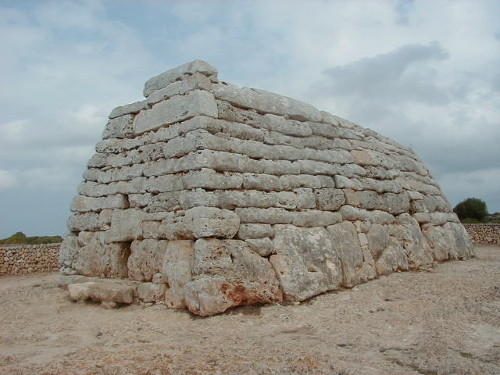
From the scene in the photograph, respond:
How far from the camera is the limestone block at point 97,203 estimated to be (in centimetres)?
631

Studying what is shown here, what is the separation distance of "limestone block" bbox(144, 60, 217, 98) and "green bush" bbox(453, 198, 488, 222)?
76.0 feet

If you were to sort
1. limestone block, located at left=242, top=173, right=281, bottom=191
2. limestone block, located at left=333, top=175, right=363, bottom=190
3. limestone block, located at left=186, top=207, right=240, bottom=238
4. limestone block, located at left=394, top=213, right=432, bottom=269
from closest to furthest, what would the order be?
limestone block, located at left=186, top=207, right=240, bottom=238 < limestone block, located at left=242, top=173, right=281, bottom=191 < limestone block, located at left=333, top=175, right=363, bottom=190 < limestone block, located at left=394, top=213, right=432, bottom=269

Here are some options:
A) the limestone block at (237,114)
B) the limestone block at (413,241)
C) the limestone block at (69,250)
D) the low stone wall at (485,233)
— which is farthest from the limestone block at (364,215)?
the low stone wall at (485,233)

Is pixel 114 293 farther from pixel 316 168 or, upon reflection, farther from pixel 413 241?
pixel 413 241

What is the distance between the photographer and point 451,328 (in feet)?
13.7

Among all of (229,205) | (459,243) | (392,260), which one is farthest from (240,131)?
(459,243)

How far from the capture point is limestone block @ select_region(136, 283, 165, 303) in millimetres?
5328

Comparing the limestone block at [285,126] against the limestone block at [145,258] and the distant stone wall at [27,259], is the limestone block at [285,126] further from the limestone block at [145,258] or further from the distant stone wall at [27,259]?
the distant stone wall at [27,259]

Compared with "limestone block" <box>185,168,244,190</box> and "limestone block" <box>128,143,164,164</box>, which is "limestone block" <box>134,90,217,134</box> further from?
"limestone block" <box>185,168,244,190</box>

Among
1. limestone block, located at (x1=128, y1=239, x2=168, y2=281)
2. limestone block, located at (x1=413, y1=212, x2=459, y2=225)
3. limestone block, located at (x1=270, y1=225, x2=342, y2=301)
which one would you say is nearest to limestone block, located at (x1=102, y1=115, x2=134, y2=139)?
limestone block, located at (x1=128, y1=239, x2=168, y2=281)

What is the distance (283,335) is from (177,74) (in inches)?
148

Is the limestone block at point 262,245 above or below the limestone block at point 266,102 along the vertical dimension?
below

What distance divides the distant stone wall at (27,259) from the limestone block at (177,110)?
10.8 m

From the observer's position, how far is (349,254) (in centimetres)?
622
